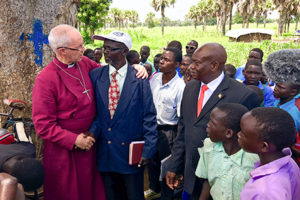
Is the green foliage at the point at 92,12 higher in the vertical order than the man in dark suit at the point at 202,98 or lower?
higher

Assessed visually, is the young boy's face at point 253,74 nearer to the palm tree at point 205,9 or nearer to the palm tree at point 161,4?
the palm tree at point 161,4

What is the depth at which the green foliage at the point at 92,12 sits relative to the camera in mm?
23444

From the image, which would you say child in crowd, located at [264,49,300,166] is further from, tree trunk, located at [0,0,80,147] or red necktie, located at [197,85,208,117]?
tree trunk, located at [0,0,80,147]

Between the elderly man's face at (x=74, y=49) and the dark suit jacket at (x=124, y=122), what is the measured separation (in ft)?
0.97

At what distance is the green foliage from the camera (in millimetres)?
23444

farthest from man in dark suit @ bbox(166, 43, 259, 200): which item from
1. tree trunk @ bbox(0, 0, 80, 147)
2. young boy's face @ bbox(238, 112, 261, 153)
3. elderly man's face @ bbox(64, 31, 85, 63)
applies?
tree trunk @ bbox(0, 0, 80, 147)

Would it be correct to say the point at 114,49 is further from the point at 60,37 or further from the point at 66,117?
the point at 66,117

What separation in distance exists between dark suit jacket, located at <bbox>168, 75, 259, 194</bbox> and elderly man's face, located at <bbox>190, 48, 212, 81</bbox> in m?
0.13

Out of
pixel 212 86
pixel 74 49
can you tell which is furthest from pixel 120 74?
pixel 212 86

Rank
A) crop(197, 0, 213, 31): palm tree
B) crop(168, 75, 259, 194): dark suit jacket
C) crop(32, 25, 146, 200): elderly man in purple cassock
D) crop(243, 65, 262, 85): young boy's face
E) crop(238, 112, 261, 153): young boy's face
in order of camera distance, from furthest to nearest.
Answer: crop(197, 0, 213, 31): palm tree, crop(243, 65, 262, 85): young boy's face, crop(32, 25, 146, 200): elderly man in purple cassock, crop(168, 75, 259, 194): dark suit jacket, crop(238, 112, 261, 153): young boy's face

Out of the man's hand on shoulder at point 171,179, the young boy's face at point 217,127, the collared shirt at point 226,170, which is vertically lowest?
the man's hand on shoulder at point 171,179

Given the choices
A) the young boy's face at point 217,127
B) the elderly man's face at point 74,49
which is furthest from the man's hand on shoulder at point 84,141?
the young boy's face at point 217,127

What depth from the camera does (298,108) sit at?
2.29m

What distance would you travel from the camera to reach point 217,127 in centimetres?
198
